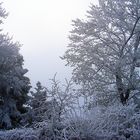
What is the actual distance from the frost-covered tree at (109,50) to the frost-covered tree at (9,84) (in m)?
5.04

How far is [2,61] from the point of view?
1016 inches

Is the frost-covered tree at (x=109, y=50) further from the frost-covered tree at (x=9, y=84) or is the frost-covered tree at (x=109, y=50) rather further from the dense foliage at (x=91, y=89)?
the frost-covered tree at (x=9, y=84)

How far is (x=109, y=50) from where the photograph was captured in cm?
2227

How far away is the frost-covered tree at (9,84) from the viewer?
25672 millimetres

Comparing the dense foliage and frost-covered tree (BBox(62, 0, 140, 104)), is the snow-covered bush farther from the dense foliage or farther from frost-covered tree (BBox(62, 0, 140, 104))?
frost-covered tree (BBox(62, 0, 140, 104))

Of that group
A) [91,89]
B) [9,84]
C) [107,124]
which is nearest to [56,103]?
[107,124]

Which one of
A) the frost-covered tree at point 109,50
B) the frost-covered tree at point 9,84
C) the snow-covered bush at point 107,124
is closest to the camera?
the snow-covered bush at point 107,124

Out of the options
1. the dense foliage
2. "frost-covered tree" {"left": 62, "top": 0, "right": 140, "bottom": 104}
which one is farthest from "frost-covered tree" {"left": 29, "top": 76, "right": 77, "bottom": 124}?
"frost-covered tree" {"left": 62, "top": 0, "right": 140, "bottom": 104}

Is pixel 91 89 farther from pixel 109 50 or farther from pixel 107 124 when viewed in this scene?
pixel 107 124

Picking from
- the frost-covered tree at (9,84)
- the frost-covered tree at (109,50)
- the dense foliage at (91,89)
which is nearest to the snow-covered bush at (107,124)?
the dense foliage at (91,89)

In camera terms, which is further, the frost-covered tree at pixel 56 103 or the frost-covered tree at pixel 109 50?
the frost-covered tree at pixel 109 50

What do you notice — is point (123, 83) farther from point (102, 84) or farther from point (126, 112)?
point (126, 112)

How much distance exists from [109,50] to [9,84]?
26.2 ft

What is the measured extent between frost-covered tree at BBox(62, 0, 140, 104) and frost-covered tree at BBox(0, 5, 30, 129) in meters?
5.04
